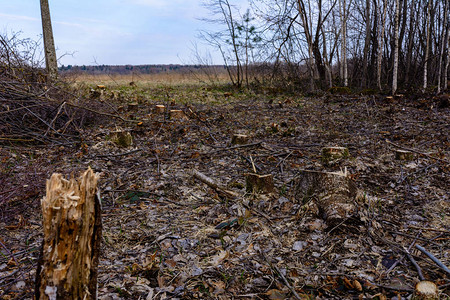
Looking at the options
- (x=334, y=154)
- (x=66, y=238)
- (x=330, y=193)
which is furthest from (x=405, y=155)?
(x=66, y=238)

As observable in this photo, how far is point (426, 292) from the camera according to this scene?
1.99 meters

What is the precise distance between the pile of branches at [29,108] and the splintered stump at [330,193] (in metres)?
4.71

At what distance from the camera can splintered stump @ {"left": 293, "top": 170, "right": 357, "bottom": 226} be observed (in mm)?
3207

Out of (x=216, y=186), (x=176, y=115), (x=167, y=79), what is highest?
(x=167, y=79)

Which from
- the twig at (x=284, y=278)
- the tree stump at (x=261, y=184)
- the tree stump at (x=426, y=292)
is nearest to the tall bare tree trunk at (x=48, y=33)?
the tree stump at (x=261, y=184)

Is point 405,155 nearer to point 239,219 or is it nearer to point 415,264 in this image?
point 415,264

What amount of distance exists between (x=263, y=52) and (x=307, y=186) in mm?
11594

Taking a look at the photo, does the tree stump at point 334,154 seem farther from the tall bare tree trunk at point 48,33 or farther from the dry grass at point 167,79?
the dry grass at point 167,79

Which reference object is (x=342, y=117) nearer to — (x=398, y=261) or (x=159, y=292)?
(x=398, y=261)

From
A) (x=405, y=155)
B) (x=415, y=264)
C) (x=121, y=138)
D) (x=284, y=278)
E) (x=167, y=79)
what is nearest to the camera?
(x=284, y=278)

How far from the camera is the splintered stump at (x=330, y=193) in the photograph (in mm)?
3207

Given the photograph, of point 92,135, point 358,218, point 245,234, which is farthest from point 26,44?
point 358,218

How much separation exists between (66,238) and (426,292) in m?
2.27

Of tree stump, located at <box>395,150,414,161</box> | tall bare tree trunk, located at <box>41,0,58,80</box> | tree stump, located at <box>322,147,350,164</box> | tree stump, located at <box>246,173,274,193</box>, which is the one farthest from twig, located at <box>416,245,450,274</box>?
tall bare tree trunk, located at <box>41,0,58,80</box>
